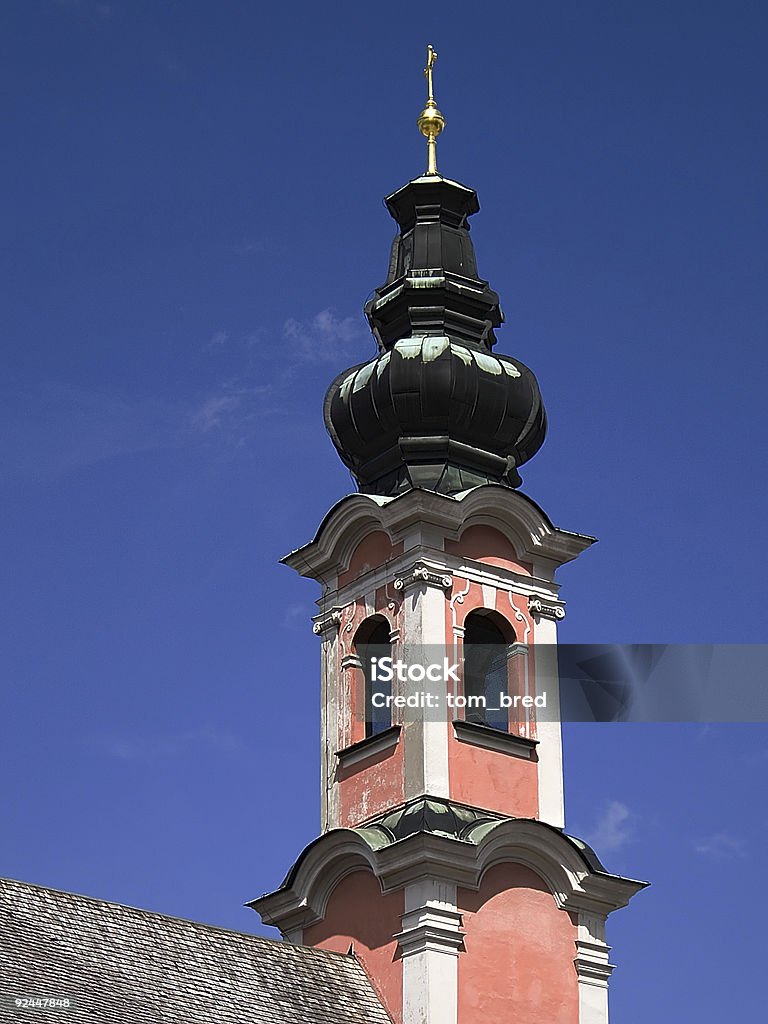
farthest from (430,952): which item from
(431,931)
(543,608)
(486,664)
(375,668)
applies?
(543,608)

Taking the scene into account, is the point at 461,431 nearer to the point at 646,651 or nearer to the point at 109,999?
the point at 646,651

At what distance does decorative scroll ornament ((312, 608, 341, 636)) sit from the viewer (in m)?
27.0

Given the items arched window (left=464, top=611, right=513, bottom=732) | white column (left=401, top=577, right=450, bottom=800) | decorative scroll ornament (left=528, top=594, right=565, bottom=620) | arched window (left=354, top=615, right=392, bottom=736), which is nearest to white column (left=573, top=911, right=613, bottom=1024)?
white column (left=401, top=577, right=450, bottom=800)

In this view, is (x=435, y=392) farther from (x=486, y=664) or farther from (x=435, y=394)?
(x=486, y=664)

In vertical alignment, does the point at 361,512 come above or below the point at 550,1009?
above

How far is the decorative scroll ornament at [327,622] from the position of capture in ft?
88.5

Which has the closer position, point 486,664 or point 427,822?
point 427,822

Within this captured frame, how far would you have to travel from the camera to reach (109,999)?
2161cm

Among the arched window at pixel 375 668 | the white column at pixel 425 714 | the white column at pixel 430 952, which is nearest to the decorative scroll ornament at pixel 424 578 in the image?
the white column at pixel 425 714

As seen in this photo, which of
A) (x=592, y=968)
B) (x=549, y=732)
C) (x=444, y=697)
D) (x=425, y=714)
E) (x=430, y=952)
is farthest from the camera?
(x=549, y=732)

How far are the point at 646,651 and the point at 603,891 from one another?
270 cm

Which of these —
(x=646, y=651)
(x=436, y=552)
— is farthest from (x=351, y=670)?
(x=646, y=651)

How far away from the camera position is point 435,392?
2702cm

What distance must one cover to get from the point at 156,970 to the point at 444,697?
4761 mm
